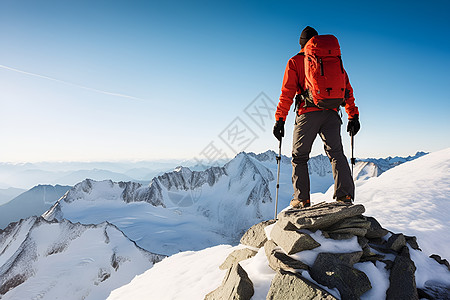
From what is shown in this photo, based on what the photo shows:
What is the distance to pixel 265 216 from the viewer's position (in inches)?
4783

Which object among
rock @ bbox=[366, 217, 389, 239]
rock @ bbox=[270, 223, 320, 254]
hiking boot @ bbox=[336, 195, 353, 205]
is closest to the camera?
rock @ bbox=[270, 223, 320, 254]

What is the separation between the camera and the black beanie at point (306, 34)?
4.86 meters

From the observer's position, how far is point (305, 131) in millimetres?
4684

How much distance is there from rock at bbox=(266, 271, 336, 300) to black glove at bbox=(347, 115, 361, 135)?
3735mm

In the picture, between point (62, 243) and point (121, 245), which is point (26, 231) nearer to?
point (62, 243)

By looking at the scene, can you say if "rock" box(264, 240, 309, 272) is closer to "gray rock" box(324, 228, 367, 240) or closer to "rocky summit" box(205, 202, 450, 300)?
"rocky summit" box(205, 202, 450, 300)

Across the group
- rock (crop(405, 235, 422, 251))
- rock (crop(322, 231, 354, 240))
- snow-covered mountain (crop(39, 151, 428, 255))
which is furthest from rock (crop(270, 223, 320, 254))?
snow-covered mountain (crop(39, 151, 428, 255))

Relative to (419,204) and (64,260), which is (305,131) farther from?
(64,260)

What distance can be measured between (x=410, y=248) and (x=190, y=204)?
130m

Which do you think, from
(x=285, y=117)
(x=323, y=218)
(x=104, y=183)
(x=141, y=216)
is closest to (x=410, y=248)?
(x=323, y=218)

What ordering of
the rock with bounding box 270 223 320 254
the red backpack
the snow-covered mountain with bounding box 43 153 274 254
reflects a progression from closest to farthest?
the rock with bounding box 270 223 320 254
the red backpack
the snow-covered mountain with bounding box 43 153 274 254

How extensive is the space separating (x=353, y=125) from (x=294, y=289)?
3960 mm

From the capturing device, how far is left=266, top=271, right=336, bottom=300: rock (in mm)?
2621

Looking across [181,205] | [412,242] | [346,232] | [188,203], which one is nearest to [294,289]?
[346,232]
